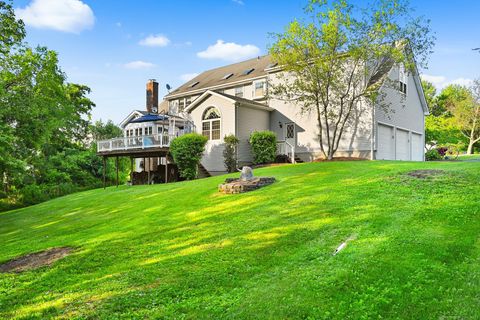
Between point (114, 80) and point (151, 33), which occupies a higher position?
point (151, 33)

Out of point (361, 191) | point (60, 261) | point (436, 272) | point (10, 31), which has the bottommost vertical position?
point (60, 261)

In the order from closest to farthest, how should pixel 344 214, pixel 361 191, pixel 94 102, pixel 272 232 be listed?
pixel 272 232 → pixel 344 214 → pixel 361 191 → pixel 94 102

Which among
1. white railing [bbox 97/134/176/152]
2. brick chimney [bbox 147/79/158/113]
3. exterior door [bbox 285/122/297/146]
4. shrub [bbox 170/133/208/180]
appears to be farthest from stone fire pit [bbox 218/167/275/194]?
brick chimney [bbox 147/79/158/113]

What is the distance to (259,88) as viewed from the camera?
2616cm

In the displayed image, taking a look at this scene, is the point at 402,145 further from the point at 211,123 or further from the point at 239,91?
the point at 211,123

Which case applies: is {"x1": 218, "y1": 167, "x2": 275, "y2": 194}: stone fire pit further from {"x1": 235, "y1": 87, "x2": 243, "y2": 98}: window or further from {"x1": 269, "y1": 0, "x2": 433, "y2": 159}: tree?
{"x1": 235, "y1": 87, "x2": 243, "y2": 98}: window

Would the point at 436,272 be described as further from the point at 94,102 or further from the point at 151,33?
the point at 94,102

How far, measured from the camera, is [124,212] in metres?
12.3

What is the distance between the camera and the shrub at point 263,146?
21984mm

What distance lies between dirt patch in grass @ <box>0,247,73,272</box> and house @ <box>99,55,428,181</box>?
1477cm

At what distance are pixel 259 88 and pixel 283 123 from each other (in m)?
3.53

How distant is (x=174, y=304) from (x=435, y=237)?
14.0 feet

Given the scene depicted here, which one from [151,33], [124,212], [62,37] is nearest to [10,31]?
[62,37]

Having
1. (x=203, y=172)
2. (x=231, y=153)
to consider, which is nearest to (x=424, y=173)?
(x=231, y=153)
